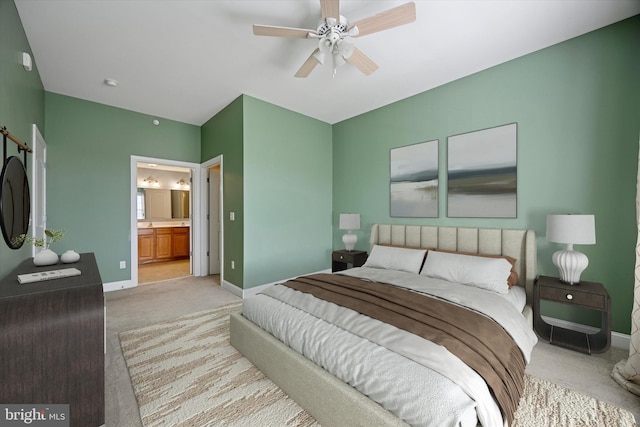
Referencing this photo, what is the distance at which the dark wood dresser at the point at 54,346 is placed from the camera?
124 centimetres

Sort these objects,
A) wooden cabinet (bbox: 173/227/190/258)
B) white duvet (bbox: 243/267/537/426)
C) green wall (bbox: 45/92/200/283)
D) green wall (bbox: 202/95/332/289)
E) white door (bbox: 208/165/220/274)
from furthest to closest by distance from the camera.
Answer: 1. wooden cabinet (bbox: 173/227/190/258)
2. white door (bbox: 208/165/220/274)
3. green wall (bbox: 202/95/332/289)
4. green wall (bbox: 45/92/200/283)
5. white duvet (bbox: 243/267/537/426)

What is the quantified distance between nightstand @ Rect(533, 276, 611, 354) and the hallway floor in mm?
5360

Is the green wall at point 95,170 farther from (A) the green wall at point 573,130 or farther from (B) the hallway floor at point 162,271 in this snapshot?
(A) the green wall at point 573,130

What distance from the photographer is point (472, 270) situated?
8.07ft

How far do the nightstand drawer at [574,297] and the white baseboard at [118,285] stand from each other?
17.9 ft

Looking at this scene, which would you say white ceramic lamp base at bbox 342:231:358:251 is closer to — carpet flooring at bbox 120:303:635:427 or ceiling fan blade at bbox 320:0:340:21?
carpet flooring at bbox 120:303:635:427

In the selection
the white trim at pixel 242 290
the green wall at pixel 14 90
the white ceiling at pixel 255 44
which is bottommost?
the white trim at pixel 242 290

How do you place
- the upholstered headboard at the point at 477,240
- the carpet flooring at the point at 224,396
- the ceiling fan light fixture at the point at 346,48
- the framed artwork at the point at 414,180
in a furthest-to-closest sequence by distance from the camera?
the framed artwork at the point at 414,180 < the upholstered headboard at the point at 477,240 < the ceiling fan light fixture at the point at 346,48 < the carpet flooring at the point at 224,396

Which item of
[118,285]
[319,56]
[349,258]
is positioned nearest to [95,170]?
[118,285]

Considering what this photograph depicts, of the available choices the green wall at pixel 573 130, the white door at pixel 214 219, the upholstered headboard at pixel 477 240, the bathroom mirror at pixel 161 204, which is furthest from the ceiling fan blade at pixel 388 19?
the bathroom mirror at pixel 161 204

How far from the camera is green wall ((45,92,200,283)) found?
362 centimetres

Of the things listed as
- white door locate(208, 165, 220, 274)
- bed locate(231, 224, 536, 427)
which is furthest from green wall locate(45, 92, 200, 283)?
bed locate(231, 224, 536, 427)

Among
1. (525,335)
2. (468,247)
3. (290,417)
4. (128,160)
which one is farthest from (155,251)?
(525,335)

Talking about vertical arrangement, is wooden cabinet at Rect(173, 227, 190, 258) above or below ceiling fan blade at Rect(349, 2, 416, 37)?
below
